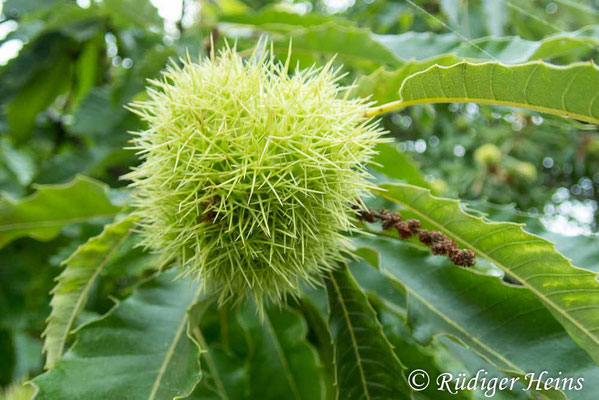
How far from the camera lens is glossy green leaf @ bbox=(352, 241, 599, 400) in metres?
0.83

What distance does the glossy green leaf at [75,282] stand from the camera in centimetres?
95

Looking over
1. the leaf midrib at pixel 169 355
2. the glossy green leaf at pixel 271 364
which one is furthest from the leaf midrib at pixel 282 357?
the leaf midrib at pixel 169 355

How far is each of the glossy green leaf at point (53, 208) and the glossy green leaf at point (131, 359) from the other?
0.32m

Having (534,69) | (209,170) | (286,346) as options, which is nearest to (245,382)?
(286,346)

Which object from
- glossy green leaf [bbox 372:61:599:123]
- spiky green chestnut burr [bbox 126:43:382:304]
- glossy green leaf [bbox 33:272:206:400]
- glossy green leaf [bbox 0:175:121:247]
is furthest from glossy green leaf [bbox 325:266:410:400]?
glossy green leaf [bbox 0:175:121:247]

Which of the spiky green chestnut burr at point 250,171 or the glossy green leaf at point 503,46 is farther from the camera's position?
the glossy green leaf at point 503,46

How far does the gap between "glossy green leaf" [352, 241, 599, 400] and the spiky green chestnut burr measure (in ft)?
0.72

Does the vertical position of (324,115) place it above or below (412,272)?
above

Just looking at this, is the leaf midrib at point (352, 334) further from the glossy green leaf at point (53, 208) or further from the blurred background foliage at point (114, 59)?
the glossy green leaf at point (53, 208)

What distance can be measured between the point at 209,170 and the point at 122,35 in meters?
1.36

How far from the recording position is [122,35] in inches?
75.2

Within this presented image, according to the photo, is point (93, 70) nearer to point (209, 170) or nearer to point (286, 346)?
point (286, 346)

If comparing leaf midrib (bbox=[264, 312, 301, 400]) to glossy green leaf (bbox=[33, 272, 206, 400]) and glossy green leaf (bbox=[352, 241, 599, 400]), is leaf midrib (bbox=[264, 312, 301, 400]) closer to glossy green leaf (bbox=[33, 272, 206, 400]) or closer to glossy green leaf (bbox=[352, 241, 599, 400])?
glossy green leaf (bbox=[33, 272, 206, 400])

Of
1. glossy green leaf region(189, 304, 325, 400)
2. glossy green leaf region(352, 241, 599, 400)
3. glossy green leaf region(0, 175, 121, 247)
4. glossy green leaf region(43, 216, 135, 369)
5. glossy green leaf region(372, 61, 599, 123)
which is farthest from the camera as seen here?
glossy green leaf region(189, 304, 325, 400)
